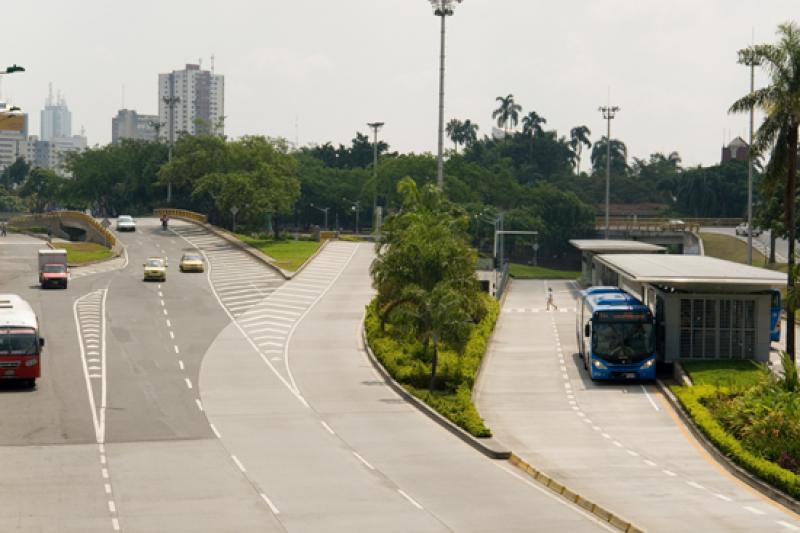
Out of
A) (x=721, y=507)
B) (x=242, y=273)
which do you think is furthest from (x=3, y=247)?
(x=721, y=507)

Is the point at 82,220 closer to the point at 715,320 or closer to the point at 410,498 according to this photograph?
the point at 715,320

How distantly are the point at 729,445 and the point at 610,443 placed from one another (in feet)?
12.1

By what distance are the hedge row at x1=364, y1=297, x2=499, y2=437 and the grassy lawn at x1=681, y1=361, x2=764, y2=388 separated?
811 centimetres

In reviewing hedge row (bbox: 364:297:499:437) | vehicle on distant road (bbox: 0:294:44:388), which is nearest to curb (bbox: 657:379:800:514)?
hedge row (bbox: 364:297:499:437)

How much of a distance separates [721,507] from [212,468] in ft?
41.6

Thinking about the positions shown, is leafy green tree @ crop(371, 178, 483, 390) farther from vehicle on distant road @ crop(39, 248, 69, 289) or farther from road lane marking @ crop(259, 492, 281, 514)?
vehicle on distant road @ crop(39, 248, 69, 289)

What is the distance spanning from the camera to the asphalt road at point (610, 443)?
28.1 m

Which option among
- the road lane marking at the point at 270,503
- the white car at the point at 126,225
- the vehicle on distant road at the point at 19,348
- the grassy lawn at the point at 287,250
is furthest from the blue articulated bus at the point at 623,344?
the white car at the point at 126,225

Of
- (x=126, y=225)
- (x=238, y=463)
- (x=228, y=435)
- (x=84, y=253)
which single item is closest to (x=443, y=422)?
(x=228, y=435)

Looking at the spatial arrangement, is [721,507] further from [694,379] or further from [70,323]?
[70,323]

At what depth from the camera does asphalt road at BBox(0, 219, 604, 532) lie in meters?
27.4

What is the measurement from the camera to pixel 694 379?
45.9 m

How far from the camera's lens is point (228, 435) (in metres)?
38.0

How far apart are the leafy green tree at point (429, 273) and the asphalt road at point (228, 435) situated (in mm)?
2872
